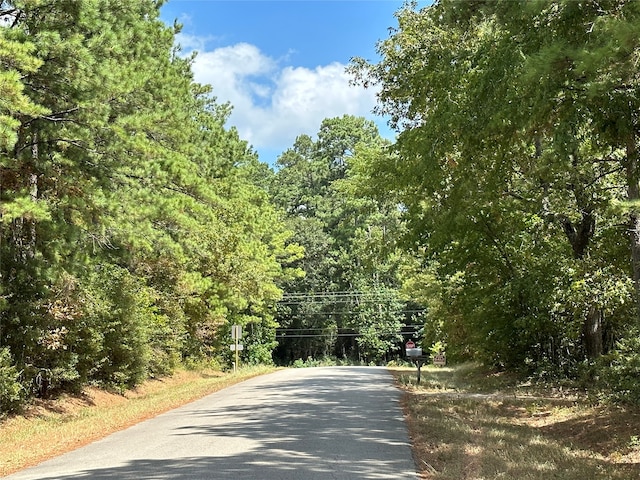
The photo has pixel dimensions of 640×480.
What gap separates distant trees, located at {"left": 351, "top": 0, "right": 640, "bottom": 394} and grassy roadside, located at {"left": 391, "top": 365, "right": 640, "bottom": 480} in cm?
261

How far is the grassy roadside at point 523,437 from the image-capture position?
694cm

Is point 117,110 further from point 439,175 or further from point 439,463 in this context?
point 439,463

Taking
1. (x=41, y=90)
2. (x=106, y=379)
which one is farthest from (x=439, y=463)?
(x=106, y=379)

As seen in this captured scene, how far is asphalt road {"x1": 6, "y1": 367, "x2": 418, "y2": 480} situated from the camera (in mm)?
6965

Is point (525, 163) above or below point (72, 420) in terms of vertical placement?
above

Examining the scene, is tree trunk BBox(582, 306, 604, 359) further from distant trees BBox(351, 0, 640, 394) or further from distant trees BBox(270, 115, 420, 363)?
distant trees BBox(270, 115, 420, 363)

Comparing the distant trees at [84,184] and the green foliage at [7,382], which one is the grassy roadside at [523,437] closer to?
the distant trees at [84,184]

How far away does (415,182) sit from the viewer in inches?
514

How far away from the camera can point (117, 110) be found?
1224 cm

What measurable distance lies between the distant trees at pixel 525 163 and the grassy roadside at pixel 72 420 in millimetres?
7531

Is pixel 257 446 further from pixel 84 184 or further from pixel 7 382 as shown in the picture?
pixel 84 184

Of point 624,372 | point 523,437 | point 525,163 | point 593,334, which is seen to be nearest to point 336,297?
point 593,334

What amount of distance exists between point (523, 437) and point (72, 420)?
372 inches

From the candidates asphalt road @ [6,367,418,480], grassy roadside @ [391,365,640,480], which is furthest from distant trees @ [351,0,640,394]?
asphalt road @ [6,367,418,480]
